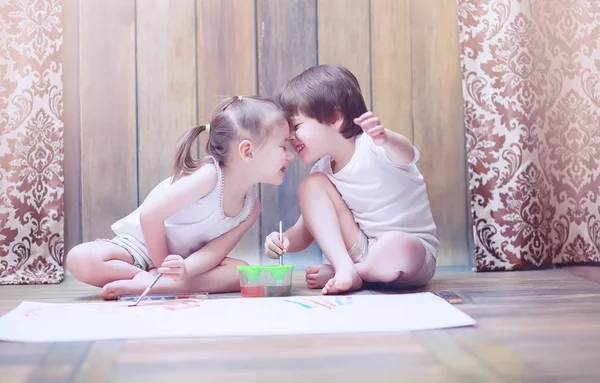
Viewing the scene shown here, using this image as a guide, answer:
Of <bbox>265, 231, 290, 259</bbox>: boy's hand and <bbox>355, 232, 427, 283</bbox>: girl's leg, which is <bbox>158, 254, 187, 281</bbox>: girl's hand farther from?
<bbox>355, 232, 427, 283</bbox>: girl's leg

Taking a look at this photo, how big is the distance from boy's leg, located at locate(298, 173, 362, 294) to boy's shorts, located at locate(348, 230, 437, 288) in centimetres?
1

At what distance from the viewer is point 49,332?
2.63 ft

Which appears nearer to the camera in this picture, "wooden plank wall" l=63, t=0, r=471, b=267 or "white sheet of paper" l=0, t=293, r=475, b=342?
"white sheet of paper" l=0, t=293, r=475, b=342

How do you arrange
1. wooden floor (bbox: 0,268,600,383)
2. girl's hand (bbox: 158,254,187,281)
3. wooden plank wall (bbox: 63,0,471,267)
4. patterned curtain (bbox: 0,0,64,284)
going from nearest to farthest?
1. wooden floor (bbox: 0,268,600,383)
2. girl's hand (bbox: 158,254,187,281)
3. patterned curtain (bbox: 0,0,64,284)
4. wooden plank wall (bbox: 63,0,471,267)

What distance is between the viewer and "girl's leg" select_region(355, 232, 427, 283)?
1234 mm

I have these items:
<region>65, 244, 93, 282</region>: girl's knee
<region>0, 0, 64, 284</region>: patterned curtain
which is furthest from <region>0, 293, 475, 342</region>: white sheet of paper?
<region>0, 0, 64, 284</region>: patterned curtain

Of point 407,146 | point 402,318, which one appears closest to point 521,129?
point 407,146

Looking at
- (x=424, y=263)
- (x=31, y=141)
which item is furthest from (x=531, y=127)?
(x=31, y=141)

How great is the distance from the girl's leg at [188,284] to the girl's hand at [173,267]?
67 mm

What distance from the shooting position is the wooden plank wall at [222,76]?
5.65 feet

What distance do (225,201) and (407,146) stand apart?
0.40m

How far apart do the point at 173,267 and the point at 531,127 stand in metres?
1.01

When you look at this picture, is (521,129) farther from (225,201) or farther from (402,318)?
(402,318)

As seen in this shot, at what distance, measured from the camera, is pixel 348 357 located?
67cm
